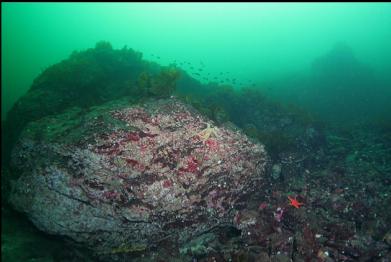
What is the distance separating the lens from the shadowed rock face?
292 inches

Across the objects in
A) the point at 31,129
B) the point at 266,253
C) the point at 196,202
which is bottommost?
the point at 266,253

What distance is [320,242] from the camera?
25.0ft

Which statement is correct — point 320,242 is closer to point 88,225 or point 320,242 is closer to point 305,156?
point 305,156

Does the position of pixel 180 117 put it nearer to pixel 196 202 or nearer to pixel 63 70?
pixel 196 202

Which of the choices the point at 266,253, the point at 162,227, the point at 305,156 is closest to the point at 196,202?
the point at 162,227

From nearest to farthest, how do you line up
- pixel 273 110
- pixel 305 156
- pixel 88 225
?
pixel 88 225 → pixel 305 156 → pixel 273 110

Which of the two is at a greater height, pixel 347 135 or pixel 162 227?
pixel 347 135

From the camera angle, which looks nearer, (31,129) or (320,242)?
(320,242)

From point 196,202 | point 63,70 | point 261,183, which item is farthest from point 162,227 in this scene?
point 63,70

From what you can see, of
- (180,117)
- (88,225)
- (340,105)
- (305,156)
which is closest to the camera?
(88,225)

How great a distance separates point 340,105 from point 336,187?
50.5 feet

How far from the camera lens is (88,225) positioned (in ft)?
24.6

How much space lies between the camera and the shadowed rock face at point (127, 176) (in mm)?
7414

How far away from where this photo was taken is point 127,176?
24.8ft
